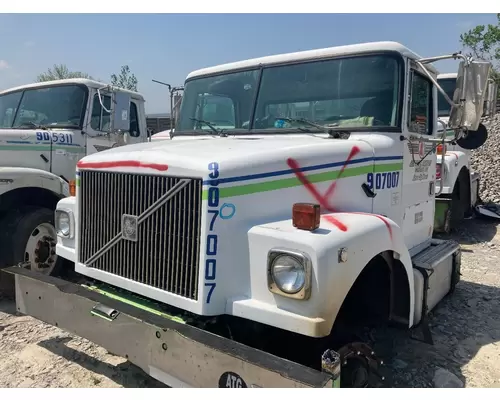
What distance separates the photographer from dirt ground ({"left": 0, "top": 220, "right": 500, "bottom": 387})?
3.51 metres

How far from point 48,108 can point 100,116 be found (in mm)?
687

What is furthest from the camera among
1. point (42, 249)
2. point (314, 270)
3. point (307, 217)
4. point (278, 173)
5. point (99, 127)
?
point (99, 127)

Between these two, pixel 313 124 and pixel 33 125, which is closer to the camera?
pixel 313 124

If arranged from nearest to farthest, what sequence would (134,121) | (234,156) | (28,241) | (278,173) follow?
(234,156), (278,173), (28,241), (134,121)

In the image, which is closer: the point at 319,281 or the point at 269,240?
the point at 319,281

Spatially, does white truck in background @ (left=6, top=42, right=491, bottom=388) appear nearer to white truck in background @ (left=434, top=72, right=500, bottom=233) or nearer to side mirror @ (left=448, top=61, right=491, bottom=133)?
side mirror @ (left=448, top=61, right=491, bottom=133)

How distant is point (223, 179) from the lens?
2604 millimetres

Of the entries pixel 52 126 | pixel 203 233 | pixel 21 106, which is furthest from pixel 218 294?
pixel 21 106

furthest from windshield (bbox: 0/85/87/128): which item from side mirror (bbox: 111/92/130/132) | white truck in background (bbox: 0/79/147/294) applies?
side mirror (bbox: 111/92/130/132)

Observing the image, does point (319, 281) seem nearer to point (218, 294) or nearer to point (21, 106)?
point (218, 294)

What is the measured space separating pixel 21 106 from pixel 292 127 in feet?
14.8

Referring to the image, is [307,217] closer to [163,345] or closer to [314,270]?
[314,270]

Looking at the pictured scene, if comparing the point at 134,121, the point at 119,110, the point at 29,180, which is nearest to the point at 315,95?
the point at 119,110

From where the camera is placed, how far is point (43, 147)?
5.92 meters
